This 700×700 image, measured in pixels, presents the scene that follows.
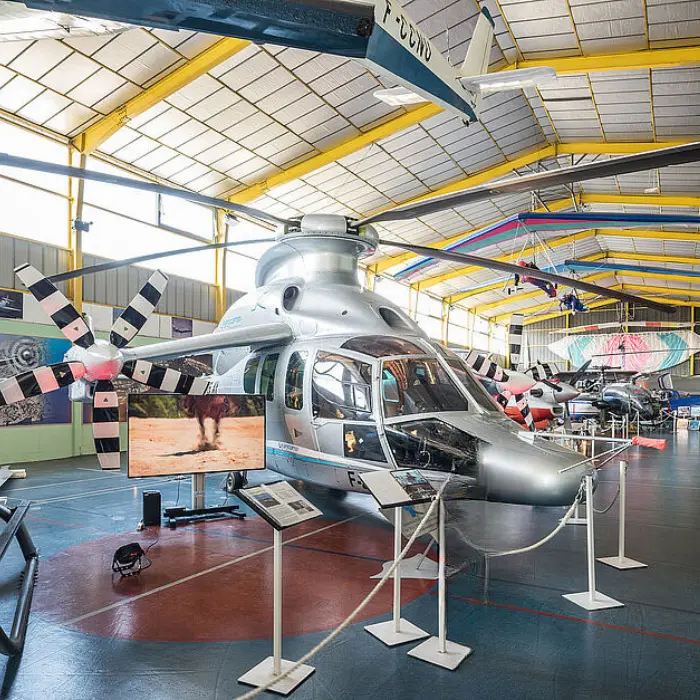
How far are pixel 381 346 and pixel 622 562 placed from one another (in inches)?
152

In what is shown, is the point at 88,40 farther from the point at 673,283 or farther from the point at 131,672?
the point at 673,283

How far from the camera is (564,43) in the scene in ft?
44.1

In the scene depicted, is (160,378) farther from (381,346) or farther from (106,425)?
(381,346)

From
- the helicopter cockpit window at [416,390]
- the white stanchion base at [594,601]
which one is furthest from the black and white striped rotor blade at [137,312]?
the white stanchion base at [594,601]

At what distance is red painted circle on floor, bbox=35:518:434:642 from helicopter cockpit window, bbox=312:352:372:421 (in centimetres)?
170

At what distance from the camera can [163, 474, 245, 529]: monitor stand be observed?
26.8 ft

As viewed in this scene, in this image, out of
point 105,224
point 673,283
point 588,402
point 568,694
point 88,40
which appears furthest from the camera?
point 673,283

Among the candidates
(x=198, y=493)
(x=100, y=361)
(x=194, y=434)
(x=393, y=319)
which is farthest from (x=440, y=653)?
(x=100, y=361)

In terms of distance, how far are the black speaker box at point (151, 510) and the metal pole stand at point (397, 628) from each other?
14.4ft

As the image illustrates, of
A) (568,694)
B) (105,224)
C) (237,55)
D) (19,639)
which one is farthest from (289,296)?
(105,224)

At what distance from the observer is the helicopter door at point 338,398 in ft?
22.7

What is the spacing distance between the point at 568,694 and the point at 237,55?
44.8 feet

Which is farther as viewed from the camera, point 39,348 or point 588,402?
point 588,402

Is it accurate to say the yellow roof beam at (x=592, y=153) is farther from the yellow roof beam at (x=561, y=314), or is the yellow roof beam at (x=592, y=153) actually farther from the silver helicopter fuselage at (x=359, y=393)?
the yellow roof beam at (x=561, y=314)
